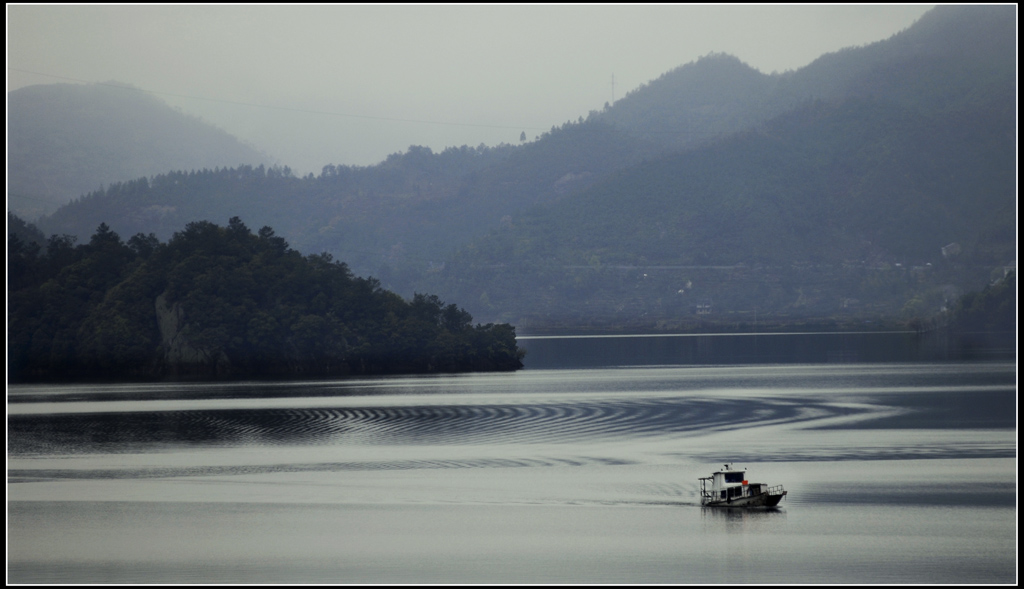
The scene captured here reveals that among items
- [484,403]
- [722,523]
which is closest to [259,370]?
[484,403]

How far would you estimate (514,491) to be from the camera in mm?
25547

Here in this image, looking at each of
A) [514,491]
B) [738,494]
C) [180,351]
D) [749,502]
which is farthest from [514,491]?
[180,351]

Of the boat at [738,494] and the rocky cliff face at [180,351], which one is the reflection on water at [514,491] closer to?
the boat at [738,494]

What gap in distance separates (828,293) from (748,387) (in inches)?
5295

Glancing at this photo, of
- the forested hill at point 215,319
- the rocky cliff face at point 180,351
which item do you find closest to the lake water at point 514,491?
the rocky cliff face at point 180,351

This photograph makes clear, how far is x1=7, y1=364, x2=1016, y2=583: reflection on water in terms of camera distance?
746 inches

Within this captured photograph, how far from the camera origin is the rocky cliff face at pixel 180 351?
79.0 m

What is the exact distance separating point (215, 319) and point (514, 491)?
191 ft

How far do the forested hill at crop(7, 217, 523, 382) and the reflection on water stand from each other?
102 ft

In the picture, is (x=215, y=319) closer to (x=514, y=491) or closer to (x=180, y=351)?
(x=180, y=351)

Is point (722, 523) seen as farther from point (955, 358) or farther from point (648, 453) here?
point (955, 358)

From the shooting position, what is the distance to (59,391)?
60.9 meters

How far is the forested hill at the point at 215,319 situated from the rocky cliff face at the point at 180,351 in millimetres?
69

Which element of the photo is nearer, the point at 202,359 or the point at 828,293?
the point at 202,359
